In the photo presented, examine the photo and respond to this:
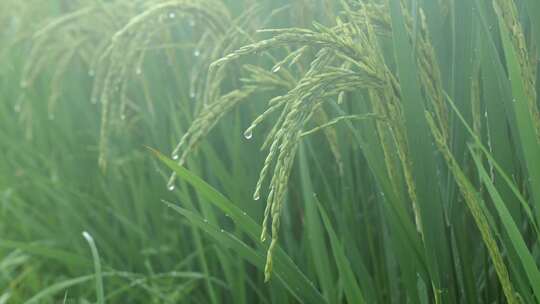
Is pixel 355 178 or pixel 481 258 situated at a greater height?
pixel 355 178

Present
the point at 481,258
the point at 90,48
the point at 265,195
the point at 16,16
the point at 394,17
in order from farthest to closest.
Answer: the point at 16,16
the point at 90,48
the point at 265,195
the point at 481,258
the point at 394,17

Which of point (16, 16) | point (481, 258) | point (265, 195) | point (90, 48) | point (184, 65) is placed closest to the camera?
point (481, 258)

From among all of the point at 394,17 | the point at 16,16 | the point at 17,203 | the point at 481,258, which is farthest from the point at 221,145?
the point at 16,16

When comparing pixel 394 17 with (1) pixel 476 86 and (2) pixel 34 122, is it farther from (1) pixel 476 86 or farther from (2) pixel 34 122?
(2) pixel 34 122

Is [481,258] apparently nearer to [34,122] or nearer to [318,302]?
[318,302]

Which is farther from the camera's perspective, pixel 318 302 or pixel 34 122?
pixel 34 122

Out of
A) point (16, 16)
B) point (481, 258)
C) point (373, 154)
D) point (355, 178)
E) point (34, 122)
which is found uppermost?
point (16, 16)

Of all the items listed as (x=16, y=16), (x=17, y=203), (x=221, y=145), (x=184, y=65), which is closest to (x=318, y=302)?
(x=221, y=145)
